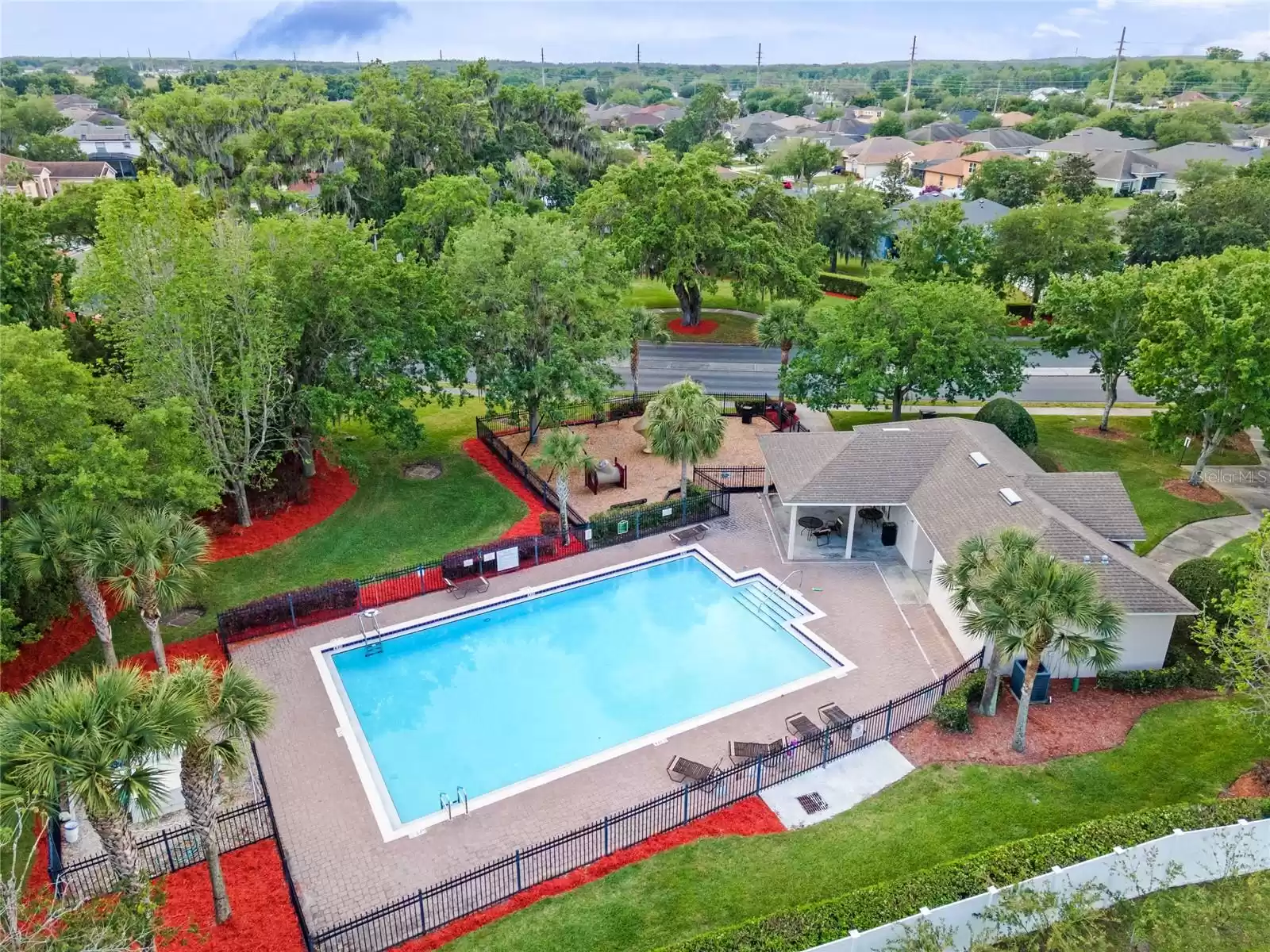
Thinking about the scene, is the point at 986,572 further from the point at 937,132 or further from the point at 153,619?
the point at 937,132

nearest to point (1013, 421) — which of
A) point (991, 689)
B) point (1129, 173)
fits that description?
point (991, 689)

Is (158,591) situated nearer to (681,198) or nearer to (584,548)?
(584,548)

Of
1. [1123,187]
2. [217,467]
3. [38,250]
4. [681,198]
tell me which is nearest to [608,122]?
[1123,187]

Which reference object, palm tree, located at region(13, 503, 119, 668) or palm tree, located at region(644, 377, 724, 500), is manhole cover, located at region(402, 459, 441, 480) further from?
palm tree, located at region(13, 503, 119, 668)

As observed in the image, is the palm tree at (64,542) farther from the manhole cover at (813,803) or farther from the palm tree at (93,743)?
the manhole cover at (813,803)

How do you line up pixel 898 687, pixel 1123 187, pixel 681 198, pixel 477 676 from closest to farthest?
pixel 898 687
pixel 477 676
pixel 681 198
pixel 1123 187

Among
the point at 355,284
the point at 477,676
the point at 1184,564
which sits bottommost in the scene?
the point at 477,676

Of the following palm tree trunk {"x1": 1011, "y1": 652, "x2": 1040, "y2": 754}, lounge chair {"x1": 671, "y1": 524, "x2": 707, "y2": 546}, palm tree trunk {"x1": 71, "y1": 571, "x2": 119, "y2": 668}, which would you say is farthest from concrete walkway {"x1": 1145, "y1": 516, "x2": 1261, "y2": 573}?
palm tree trunk {"x1": 71, "y1": 571, "x2": 119, "y2": 668}
